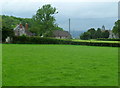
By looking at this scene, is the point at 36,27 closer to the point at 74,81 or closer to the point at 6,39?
the point at 6,39

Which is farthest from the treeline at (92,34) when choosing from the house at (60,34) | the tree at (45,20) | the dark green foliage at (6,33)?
the dark green foliage at (6,33)

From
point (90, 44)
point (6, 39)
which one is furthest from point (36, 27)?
point (90, 44)

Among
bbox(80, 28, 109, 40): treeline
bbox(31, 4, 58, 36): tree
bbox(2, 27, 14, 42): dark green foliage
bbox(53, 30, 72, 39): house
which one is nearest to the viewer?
bbox(2, 27, 14, 42): dark green foliage

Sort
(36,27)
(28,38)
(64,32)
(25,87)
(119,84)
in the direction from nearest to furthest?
(25,87) → (119,84) → (28,38) → (36,27) → (64,32)

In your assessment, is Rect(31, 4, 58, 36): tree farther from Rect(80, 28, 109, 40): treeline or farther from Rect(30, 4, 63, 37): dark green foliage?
Rect(80, 28, 109, 40): treeline

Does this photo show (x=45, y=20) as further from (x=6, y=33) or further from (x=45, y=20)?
(x=6, y=33)

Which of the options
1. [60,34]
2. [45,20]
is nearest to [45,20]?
[45,20]

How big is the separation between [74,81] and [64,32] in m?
83.0

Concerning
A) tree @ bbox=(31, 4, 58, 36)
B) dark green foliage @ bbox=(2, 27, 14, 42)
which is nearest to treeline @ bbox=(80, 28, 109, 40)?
tree @ bbox=(31, 4, 58, 36)

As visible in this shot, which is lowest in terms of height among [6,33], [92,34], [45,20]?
[92,34]

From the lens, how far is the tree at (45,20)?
60.8m

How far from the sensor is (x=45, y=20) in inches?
2406

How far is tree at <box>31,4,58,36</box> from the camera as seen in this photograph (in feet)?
199

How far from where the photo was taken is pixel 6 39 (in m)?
42.3
